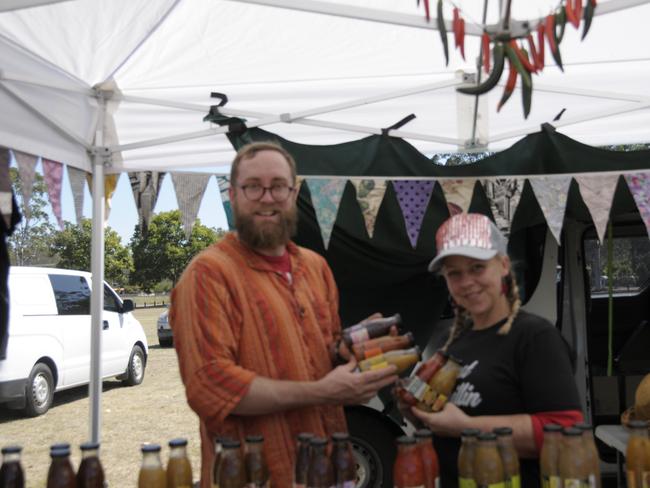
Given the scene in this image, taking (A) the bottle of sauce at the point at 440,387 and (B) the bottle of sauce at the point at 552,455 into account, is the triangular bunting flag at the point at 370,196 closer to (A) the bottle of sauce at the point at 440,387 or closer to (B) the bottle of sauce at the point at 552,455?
(A) the bottle of sauce at the point at 440,387

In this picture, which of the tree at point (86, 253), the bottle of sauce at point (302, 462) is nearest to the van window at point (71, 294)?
the bottle of sauce at point (302, 462)

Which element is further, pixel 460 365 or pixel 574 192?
pixel 574 192

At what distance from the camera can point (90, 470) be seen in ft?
5.08

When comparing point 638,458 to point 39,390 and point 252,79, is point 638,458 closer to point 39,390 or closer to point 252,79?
point 252,79

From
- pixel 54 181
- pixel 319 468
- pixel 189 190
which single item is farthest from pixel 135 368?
pixel 319 468

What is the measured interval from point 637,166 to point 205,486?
3.41 meters

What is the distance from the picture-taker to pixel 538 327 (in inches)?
65.3

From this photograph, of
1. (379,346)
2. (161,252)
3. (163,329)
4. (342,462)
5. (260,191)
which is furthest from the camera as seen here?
(161,252)

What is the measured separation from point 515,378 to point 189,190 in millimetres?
3048

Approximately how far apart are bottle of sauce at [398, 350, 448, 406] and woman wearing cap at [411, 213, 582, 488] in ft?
0.15

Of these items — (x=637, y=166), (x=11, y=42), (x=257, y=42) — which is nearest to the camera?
(x=11, y=42)

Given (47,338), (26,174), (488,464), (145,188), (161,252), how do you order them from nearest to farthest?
(488,464)
(26,174)
(145,188)
(47,338)
(161,252)

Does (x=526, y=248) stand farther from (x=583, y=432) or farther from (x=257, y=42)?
(x=583, y=432)

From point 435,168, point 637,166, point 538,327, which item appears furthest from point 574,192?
point 538,327
